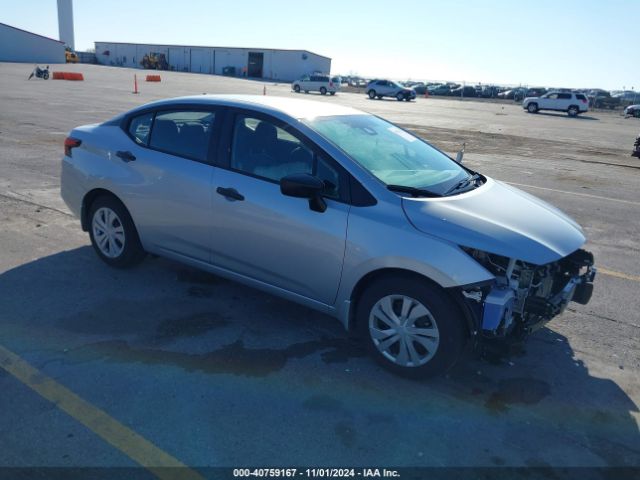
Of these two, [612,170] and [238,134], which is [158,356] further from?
[612,170]

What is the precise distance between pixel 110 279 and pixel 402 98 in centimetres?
4464

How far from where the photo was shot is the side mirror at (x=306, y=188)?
3486mm

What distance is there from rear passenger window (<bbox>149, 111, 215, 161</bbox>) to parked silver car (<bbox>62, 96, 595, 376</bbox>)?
0.01 meters

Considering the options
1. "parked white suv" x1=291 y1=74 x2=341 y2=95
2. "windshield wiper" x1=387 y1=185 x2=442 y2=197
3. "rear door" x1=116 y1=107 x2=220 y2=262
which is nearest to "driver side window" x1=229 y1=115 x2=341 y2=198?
"rear door" x1=116 y1=107 x2=220 y2=262

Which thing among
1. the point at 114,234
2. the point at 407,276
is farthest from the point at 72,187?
the point at 407,276

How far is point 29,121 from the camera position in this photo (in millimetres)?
15828

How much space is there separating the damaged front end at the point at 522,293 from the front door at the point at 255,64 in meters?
80.0

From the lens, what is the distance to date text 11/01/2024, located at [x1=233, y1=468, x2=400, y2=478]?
2629mm

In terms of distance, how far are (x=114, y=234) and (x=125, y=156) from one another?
753 mm

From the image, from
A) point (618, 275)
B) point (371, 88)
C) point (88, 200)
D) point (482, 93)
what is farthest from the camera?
point (482, 93)

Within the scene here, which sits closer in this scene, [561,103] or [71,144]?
[71,144]

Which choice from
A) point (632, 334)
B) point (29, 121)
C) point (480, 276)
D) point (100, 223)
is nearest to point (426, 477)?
point (480, 276)

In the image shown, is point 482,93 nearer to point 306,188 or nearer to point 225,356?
point 306,188

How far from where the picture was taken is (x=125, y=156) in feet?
15.5
